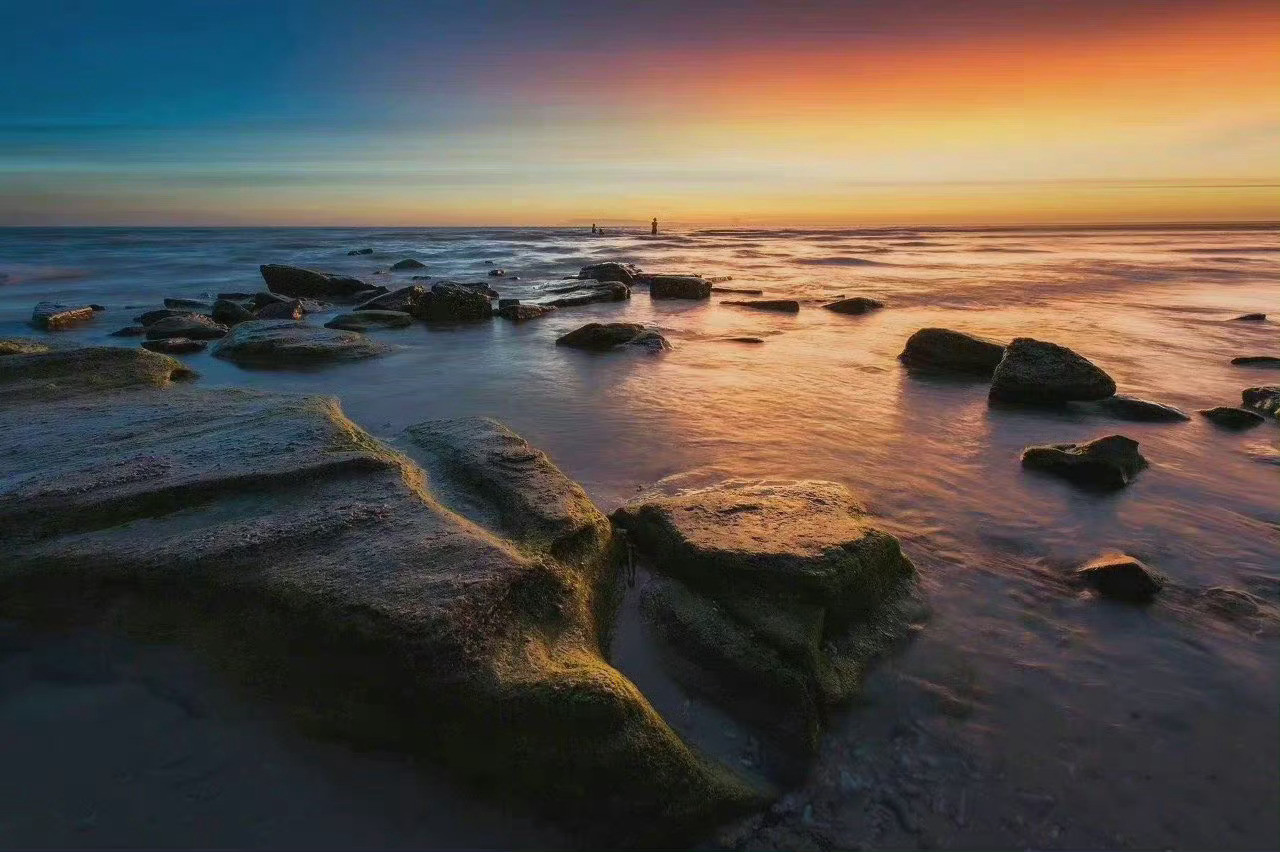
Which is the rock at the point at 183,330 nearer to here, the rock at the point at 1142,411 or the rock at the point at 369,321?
the rock at the point at 369,321

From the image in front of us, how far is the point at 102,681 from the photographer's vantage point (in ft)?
7.77

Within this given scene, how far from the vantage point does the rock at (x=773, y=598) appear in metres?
2.48

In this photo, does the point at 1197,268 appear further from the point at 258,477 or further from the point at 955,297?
the point at 258,477

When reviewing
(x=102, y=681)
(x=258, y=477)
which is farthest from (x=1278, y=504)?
(x=102, y=681)

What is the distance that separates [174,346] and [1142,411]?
1172 cm

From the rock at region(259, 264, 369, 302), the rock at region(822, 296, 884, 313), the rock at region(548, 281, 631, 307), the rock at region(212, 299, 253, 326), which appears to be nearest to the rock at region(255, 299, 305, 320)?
the rock at region(212, 299, 253, 326)

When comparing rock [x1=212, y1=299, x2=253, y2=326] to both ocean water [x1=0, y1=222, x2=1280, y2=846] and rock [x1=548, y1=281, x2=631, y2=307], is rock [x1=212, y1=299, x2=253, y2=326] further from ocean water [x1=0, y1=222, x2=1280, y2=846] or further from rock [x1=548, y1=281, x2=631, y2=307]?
rock [x1=548, y1=281, x2=631, y2=307]

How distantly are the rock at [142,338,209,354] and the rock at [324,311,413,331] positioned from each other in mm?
2049

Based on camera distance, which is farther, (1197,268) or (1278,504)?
(1197,268)

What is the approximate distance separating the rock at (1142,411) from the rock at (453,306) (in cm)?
999

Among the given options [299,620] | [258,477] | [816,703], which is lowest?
[816,703]

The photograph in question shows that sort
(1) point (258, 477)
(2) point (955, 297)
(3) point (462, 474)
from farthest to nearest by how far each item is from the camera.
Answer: (2) point (955, 297) < (3) point (462, 474) < (1) point (258, 477)

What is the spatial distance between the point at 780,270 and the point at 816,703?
79.4 ft

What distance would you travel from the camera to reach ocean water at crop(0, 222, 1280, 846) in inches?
93.4
